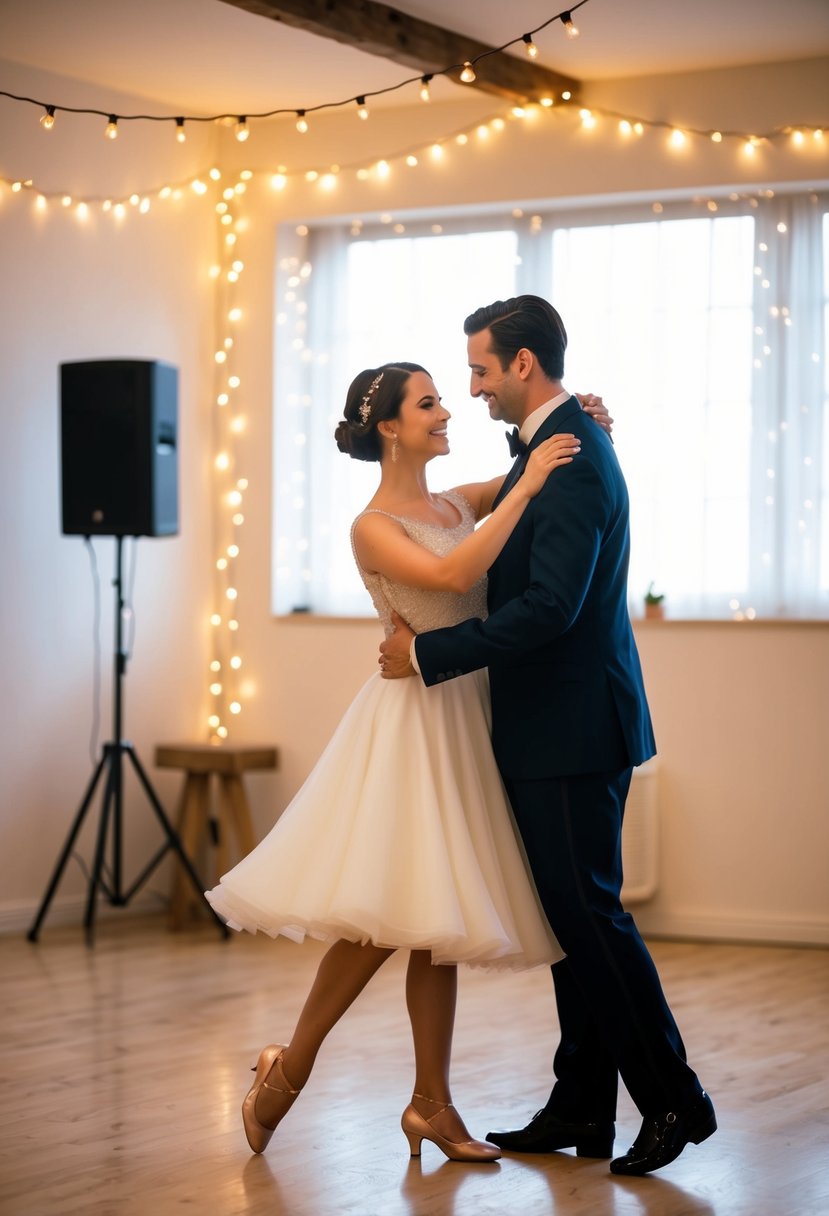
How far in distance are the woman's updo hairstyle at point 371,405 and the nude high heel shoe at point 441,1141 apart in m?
1.31

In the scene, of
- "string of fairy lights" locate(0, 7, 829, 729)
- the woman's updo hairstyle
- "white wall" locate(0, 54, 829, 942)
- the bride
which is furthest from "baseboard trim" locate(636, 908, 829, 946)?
the woman's updo hairstyle

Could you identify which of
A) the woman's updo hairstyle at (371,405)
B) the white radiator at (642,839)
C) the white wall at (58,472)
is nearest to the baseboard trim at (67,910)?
the white wall at (58,472)

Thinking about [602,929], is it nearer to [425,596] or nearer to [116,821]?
[425,596]

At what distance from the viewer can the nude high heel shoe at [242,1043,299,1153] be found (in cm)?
310

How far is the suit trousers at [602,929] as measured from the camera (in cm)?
288

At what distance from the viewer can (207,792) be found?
582 cm

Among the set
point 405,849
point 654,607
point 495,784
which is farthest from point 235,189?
point 405,849

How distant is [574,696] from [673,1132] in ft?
2.71

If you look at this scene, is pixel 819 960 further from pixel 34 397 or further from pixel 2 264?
pixel 2 264

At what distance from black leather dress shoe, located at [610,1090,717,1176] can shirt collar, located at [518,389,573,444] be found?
1.29 metres

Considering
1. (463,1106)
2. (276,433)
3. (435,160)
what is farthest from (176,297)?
(463,1106)

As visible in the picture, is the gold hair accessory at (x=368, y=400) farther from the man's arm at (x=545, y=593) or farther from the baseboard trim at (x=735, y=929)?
the baseboard trim at (x=735, y=929)

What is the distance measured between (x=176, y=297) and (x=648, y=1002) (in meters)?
3.98

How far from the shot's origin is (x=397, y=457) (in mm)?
3217
